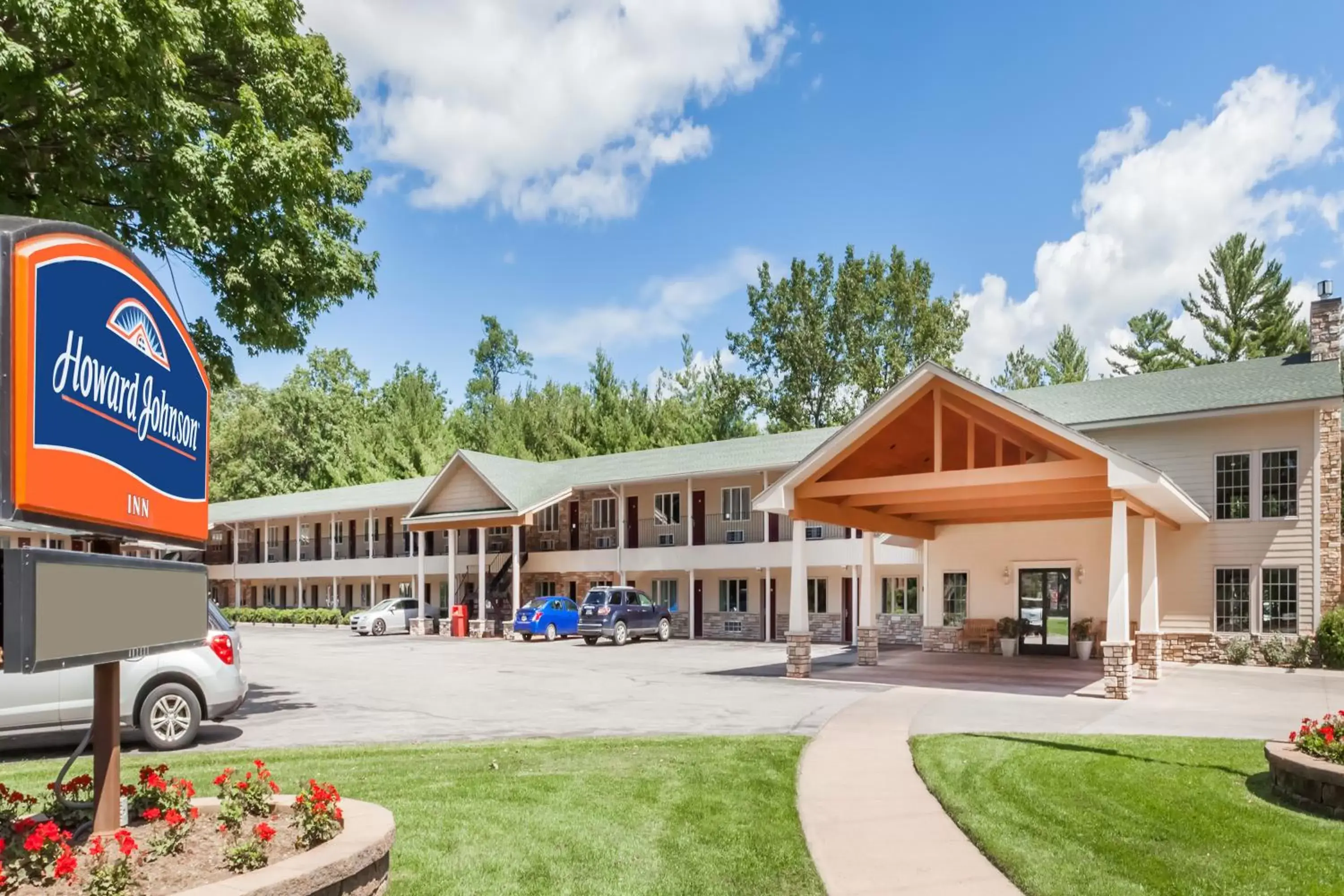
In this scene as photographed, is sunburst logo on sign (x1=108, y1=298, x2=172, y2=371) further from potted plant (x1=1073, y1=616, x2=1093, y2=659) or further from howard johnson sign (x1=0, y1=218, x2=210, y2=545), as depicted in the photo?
potted plant (x1=1073, y1=616, x2=1093, y2=659)

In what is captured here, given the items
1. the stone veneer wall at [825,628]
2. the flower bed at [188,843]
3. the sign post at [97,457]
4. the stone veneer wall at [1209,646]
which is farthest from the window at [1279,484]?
the sign post at [97,457]

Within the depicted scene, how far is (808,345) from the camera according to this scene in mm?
54688

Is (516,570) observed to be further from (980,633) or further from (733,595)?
(980,633)

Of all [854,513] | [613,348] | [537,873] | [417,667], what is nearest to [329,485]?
[613,348]

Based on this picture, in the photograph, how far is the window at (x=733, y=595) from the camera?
3388 centimetres

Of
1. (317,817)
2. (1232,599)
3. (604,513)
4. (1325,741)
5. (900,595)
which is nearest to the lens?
(317,817)

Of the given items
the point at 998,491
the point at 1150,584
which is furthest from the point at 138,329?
the point at 1150,584

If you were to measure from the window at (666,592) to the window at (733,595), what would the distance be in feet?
6.51

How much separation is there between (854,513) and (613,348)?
39735 mm

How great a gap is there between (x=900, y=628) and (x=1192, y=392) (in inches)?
430

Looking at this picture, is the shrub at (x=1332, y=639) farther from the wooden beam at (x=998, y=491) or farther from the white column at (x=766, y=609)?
the white column at (x=766, y=609)

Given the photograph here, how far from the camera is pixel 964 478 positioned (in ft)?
54.6

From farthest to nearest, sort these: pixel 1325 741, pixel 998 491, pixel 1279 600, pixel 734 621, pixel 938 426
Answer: pixel 734 621 → pixel 1279 600 → pixel 998 491 → pixel 938 426 → pixel 1325 741

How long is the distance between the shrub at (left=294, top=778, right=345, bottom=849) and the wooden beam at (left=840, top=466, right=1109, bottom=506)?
13.0 meters
